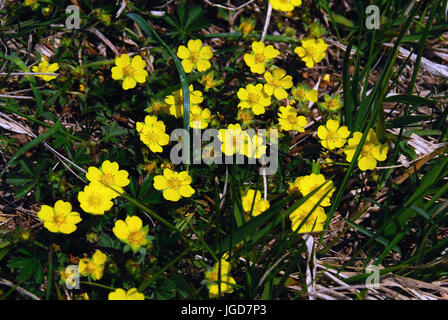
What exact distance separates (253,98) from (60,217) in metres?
1.40

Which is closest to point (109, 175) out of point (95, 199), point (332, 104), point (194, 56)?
point (95, 199)

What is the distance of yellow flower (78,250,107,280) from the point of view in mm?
2236

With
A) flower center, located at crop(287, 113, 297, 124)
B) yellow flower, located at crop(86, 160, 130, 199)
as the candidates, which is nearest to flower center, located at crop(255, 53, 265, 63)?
flower center, located at crop(287, 113, 297, 124)

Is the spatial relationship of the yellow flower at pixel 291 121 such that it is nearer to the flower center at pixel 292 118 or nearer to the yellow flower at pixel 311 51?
the flower center at pixel 292 118

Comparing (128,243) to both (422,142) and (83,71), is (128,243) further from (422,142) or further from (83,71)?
(422,142)

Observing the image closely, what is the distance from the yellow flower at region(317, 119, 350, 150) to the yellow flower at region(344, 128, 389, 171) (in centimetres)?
7

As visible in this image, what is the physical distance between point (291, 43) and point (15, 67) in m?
2.01

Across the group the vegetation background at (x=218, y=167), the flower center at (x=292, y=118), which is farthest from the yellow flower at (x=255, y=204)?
the flower center at (x=292, y=118)

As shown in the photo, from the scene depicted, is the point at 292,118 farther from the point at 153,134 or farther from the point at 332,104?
the point at 153,134

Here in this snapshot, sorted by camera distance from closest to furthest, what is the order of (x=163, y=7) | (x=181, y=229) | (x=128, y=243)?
(x=128, y=243) → (x=181, y=229) → (x=163, y=7)

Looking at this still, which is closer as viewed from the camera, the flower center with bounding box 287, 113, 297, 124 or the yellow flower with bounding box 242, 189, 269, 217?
the yellow flower with bounding box 242, 189, 269, 217

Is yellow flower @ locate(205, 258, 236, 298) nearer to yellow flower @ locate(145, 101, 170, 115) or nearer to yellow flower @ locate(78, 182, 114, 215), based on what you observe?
yellow flower @ locate(78, 182, 114, 215)

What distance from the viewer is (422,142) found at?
114 inches
